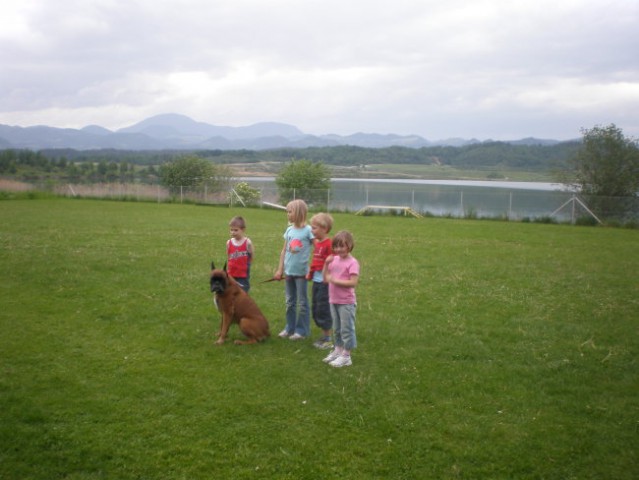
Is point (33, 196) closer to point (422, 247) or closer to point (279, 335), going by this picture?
point (422, 247)

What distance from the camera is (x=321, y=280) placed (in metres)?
6.73

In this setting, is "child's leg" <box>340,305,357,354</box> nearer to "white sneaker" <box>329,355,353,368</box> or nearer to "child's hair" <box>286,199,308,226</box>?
"white sneaker" <box>329,355,353,368</box>

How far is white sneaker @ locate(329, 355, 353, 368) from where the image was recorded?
606 cm

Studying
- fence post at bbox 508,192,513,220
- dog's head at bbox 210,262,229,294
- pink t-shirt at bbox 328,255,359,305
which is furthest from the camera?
fence post at bbox 508,192,513,220

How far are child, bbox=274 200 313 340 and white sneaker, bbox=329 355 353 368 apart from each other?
108cm

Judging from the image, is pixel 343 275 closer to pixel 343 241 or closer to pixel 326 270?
pixel 326 270

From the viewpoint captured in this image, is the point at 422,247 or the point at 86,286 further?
the point at 422,247

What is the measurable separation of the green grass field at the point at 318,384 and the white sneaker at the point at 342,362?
132 millimetres

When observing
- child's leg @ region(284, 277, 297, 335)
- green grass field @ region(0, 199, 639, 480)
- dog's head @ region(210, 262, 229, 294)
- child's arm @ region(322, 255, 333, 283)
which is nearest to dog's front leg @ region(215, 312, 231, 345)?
green grass field @ region(0, 199, 639, 480)

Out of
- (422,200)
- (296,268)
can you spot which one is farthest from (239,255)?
(422,200)

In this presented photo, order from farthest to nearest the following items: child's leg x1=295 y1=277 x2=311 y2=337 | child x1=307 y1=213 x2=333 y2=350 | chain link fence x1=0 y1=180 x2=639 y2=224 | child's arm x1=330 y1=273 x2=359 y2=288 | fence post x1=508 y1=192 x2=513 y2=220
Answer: fence post x1=508 y1=192 x2=513 y2=220 < chain link fence x1=0 y1=180 x2=639 y2=224 < child's leg x1=295 y1=277 x2=311 y2=337 < child x1=307 y1=213 x2=333 y2=350 < child's arm x1=330 y1=273 x2=359 y2=288

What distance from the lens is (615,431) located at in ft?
15.2

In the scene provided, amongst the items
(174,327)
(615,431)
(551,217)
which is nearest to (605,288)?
(615,431)

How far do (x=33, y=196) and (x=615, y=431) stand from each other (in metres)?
41.7
